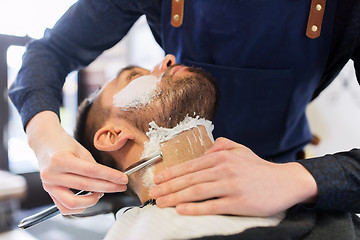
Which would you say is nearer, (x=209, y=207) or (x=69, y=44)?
(x=209, y=207)

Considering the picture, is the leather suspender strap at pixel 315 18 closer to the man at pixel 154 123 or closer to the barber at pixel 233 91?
the barber at pixel 233 91

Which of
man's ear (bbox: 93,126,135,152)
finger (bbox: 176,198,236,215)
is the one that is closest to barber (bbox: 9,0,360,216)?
finger (bbox: 176,198,236,215)

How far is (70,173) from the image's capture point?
0.86 metres

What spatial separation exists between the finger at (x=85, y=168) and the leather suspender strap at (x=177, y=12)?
2.22 feet

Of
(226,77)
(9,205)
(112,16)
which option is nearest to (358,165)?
(226,77)

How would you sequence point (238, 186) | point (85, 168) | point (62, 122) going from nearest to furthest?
point (238, 186), point (85, 168), point (62, 122)

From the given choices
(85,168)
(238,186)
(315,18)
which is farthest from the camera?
(315,18)

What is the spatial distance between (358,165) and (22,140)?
3.14 m

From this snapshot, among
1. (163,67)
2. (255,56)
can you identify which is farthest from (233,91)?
(163,67)

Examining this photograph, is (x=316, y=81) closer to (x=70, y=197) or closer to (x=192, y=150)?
(x=192, y=150)

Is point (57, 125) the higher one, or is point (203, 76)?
point (203, 76)

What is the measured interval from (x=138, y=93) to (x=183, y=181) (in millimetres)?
416

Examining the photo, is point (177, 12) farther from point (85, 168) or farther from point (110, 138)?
point (85, 168)

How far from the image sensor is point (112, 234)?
29.9 inches
